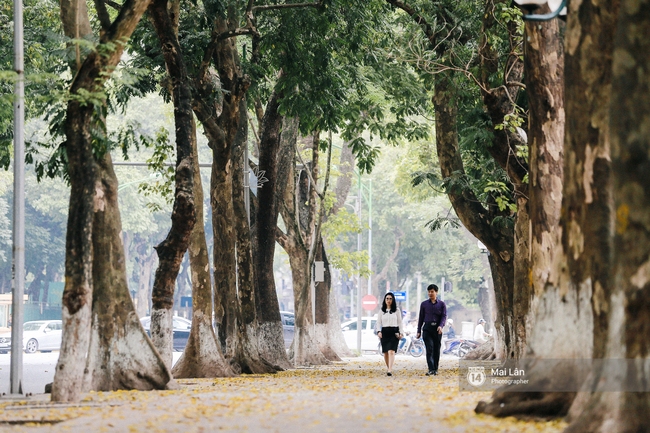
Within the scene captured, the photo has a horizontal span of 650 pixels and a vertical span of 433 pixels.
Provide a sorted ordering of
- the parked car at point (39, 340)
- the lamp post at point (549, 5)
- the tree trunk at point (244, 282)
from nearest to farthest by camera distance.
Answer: the lamp post at point (549, 5) → the tree trunk at point (244, 282) → the parked car at point (39, 340)

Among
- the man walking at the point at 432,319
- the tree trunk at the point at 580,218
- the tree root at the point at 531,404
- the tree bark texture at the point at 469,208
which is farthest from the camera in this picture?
the tree bark texture at the point at 469,208

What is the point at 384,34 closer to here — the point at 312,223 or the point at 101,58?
the point at 312,223

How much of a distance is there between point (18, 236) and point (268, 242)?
1037cm

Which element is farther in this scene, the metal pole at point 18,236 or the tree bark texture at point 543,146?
the metal pole at point 18,236

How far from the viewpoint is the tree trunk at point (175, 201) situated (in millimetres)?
16234

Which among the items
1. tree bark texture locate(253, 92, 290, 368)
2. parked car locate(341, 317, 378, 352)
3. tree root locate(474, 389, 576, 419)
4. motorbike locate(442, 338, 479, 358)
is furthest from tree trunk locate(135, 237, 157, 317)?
tree root locate(474, 389, 576, 419)

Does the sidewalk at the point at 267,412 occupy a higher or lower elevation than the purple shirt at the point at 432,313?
lower

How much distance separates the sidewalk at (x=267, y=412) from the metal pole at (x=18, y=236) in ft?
2.75

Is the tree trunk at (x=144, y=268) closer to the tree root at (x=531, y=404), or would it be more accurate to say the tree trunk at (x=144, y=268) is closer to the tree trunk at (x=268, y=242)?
the tree trunk at (x=268, y=242)

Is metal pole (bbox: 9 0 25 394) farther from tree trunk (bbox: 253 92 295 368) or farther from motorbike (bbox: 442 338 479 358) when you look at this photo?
motorbike (bbox: 442 338 479 358)

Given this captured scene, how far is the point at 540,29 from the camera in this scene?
15844 mm

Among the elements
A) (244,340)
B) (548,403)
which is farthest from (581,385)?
(244,340)

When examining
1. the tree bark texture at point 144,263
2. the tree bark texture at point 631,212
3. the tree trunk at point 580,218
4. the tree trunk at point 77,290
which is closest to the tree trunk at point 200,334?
the tree trunk at point 77,290

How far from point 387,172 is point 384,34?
36842mm
